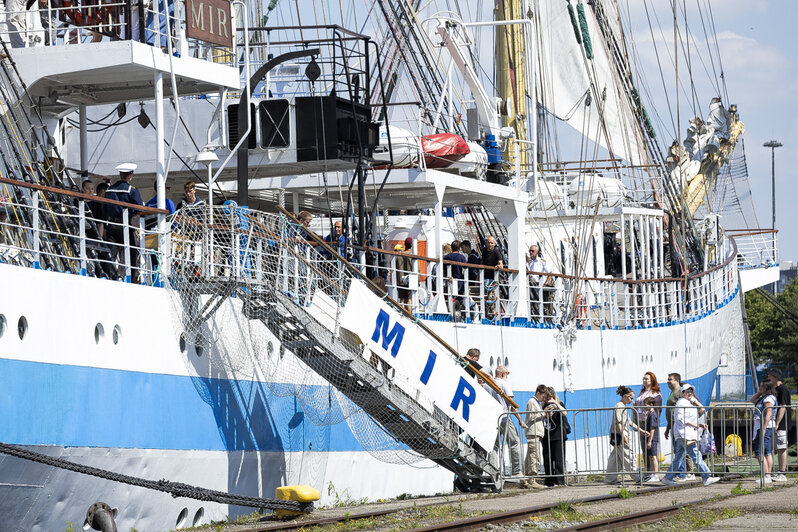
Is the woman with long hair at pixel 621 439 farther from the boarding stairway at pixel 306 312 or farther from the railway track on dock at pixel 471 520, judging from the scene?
the railway track on dock at pixel 471 520

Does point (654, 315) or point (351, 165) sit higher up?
point (351, 165)

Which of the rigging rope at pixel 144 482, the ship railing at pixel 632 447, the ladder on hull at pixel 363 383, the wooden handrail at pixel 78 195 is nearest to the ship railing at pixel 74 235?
the wooden handrail at pixel 78 195

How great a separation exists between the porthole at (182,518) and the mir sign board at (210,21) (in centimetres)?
562

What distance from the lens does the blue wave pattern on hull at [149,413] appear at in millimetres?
12016

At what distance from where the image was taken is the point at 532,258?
25438 mm

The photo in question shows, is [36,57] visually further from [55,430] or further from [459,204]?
[459,204]

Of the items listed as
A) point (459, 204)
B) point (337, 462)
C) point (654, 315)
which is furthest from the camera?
point (654, 315)

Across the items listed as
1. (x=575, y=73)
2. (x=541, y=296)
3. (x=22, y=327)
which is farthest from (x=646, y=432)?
(x=575, y=73)

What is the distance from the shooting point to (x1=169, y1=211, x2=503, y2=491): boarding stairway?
1437 cm

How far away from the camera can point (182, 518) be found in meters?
13.9

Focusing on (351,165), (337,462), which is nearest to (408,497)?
(337,462)

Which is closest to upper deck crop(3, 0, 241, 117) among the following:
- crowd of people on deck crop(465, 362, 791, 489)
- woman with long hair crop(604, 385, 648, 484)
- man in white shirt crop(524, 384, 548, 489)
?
crowd of people on deck crop(465, 362, 791, 489)

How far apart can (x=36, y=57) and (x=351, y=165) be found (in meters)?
6.09

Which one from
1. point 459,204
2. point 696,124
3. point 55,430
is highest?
point 696,124
